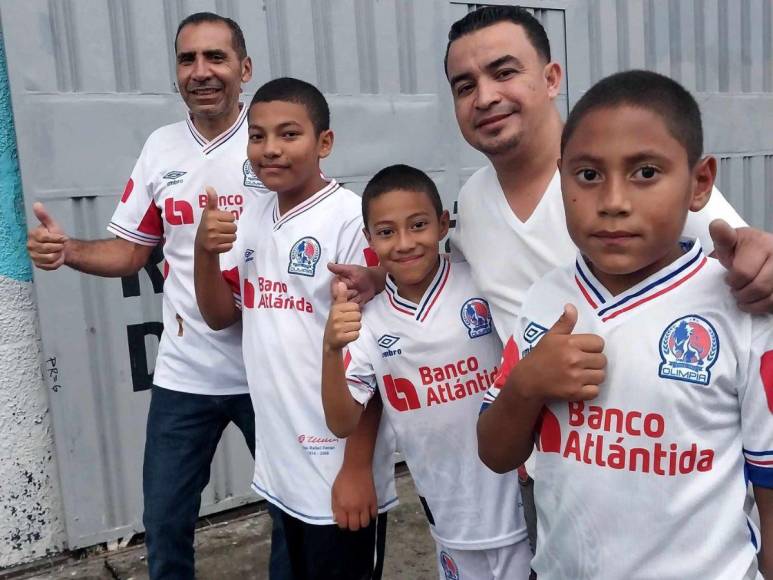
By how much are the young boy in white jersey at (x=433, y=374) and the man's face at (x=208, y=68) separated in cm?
75

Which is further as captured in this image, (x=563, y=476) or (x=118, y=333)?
(x=118, y=333)

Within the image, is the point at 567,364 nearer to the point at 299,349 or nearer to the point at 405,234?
the point at 405,234

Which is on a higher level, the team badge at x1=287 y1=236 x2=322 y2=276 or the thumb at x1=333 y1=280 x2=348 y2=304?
the team badge at x1=287 y1=236 x2=322 y2=276

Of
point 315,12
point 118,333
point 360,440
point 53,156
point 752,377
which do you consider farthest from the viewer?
point 315,12

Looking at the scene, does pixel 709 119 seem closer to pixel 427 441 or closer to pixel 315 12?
pixel 315 12

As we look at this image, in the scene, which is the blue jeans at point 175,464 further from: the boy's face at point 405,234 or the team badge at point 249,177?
the boy's face at point 405,234

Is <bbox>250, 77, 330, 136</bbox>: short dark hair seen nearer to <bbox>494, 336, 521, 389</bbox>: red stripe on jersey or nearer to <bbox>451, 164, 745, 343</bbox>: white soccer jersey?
<bbox>451, 164, 745, 343</bbox>: white soccer jersey

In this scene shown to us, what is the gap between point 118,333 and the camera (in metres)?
3.27

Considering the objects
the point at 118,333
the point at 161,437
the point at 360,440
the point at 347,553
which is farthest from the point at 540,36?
the point at 118,333

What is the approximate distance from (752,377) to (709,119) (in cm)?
417

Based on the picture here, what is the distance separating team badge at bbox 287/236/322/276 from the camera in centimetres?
204

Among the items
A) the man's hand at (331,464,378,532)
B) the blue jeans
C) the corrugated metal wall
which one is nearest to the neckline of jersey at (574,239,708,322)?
the man's hand at (331,464,378,532)

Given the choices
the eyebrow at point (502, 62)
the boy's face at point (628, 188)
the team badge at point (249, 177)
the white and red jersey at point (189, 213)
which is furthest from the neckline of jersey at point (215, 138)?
the boy's face at point (628, 188)

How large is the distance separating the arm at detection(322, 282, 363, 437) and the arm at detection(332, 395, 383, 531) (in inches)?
3.5
